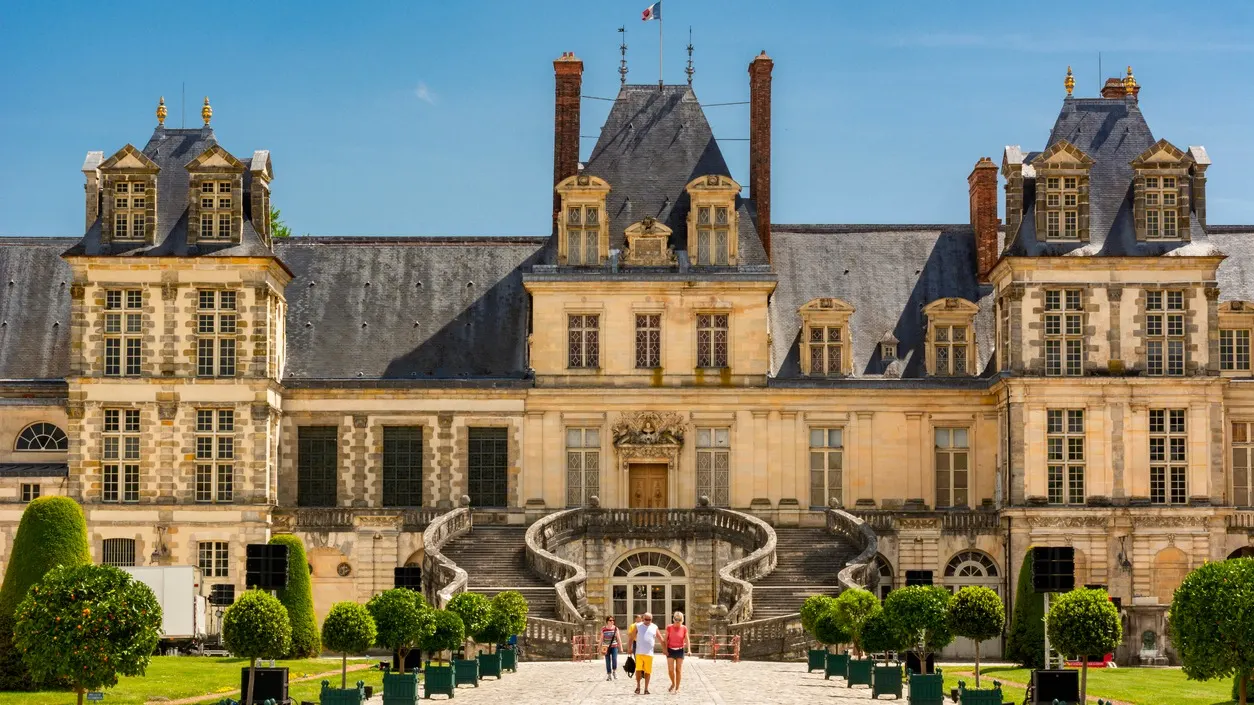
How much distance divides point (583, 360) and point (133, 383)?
12.4 metres

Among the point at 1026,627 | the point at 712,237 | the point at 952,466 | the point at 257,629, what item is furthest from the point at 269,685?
the point at 952,466

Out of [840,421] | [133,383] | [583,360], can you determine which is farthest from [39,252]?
[840,421]

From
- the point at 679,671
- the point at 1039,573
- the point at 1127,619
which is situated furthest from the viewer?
the point at 1127,619

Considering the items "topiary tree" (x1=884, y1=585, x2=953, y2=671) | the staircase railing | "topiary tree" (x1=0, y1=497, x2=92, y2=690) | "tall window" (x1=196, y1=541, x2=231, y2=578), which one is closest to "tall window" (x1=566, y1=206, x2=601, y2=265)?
the staircase railing

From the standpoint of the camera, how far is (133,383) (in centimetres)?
5731

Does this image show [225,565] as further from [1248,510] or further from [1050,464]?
[1248,510]

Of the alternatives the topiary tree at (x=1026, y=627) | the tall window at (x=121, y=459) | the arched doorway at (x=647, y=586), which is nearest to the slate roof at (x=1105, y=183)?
the topiary tree at (x=1026, y=627)

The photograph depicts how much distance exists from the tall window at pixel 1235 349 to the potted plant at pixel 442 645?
27524 mm

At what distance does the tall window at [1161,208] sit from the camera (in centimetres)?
5797

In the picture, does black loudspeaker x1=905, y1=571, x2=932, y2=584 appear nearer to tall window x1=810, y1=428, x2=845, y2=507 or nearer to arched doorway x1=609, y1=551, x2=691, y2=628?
arched doorway x1=609, y1=551, x2=691, y2=628

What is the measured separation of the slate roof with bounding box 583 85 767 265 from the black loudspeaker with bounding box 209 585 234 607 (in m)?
14.4

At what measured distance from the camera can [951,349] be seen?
6056cm

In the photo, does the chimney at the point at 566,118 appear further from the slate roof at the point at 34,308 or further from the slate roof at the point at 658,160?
the slate roof at the point at 34,308

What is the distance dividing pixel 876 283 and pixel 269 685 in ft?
108
